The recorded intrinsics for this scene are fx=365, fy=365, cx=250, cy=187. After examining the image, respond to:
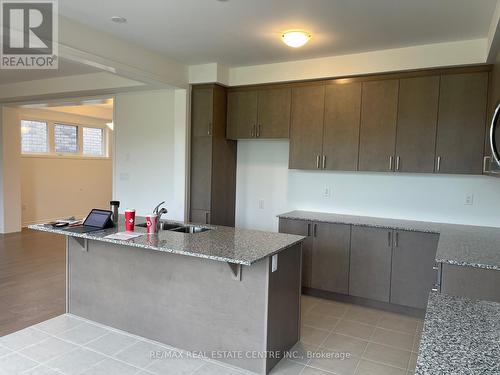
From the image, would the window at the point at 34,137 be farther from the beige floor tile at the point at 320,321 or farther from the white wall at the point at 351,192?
the beige floor tile at the point at 320,321

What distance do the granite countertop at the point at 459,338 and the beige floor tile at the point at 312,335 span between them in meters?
1.66

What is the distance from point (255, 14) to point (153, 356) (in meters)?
2.77

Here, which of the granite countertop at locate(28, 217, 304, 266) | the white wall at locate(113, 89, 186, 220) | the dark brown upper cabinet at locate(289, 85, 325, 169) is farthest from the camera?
the white wall at locate(113, 89, 186, 220)

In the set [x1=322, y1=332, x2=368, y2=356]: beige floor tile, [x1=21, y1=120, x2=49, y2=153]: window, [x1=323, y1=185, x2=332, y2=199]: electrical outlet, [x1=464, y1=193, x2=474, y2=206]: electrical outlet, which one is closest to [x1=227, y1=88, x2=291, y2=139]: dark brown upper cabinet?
[x1=323, y1=185, x2=332, y2=199]: electrical outlet

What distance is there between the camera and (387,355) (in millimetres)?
2799

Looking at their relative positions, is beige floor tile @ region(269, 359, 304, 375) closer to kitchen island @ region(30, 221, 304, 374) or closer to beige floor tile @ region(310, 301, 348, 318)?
kitchen island @ region(30, 221, 304, 374)

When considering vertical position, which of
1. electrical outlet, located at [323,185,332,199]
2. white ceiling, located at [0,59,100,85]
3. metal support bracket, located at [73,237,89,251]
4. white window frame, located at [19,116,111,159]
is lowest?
metal support bracket, located at [73,237,89,251]

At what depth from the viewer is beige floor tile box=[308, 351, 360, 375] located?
2590 millimetres

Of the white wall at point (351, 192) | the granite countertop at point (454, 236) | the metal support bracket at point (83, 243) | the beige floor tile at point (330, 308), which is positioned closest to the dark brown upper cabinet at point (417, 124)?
the white wall at point (351, 192)

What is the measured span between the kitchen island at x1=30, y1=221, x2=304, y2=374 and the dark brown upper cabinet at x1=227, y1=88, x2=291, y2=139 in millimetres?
1818

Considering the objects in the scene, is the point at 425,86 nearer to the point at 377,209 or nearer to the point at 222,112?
the point at 377,209

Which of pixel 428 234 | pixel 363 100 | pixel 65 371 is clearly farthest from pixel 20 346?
pixel 363 100

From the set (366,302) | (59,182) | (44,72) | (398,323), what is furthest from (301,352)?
(59,182)

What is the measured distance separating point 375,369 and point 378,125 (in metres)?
2.39
